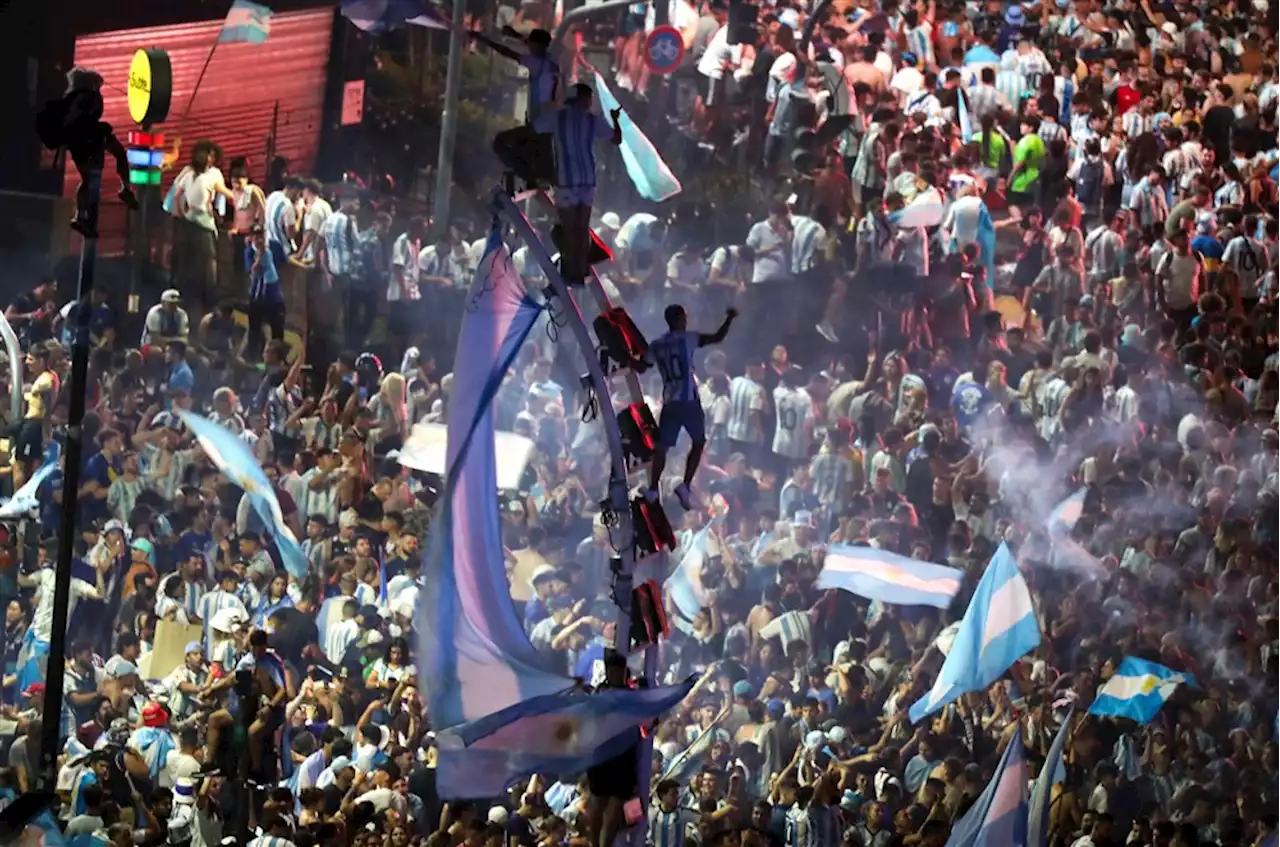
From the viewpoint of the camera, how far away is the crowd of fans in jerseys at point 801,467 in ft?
68.0

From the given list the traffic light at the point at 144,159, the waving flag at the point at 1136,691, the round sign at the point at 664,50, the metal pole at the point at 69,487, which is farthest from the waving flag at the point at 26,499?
the waving flag at the point at 1136,691

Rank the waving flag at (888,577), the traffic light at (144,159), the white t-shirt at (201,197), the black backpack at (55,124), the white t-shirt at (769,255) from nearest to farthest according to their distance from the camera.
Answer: the black backpack at (55,124) → the waving flag at (888,577) → the traffic light at (144,159) → the white t-shirt at (201,197) → the white t-shirt at (769,255)

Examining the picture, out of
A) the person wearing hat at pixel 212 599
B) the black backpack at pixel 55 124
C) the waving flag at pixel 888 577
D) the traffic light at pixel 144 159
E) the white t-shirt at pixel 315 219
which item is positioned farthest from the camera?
the white t-shirt at pixel 315 219

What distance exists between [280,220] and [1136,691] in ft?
41.9

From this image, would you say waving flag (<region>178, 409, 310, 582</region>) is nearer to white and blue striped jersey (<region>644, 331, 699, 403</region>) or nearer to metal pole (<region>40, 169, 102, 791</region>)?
metal pole (<region>40, 169, 102, 791</region>)

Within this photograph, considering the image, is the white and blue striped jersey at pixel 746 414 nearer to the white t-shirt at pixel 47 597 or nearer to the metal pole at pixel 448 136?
the metal pole at pixel 448 136

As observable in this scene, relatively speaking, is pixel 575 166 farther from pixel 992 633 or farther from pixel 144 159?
pixel 144 159

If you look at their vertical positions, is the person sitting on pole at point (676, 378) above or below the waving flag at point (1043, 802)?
above

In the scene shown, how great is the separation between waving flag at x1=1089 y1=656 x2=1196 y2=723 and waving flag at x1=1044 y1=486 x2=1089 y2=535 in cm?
298

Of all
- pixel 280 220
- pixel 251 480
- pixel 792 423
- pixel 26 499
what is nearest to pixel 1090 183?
pixel 792 423

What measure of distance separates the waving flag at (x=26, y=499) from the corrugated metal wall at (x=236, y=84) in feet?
17.6

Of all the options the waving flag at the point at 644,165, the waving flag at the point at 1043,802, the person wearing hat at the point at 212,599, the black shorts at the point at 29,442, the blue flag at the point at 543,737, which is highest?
the waving flag at the point at 644,165

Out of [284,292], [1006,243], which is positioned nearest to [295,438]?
[284,292]

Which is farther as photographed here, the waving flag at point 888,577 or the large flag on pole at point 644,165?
the waving flag at point 888,577
